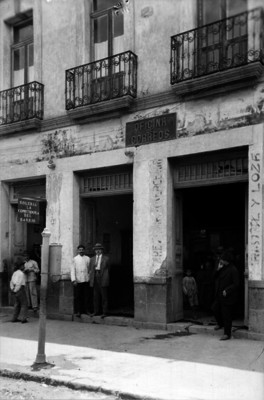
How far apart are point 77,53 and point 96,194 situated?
3650 mm

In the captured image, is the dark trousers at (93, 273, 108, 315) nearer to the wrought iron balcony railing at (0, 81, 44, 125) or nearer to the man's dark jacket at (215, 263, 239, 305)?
the man's dark jacket at (215, 263, 239, 305)

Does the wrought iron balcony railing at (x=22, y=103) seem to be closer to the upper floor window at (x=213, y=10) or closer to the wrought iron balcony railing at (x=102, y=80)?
the wrought iron balcony railing at (x=102, y=80)

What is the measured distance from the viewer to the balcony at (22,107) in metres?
12.8

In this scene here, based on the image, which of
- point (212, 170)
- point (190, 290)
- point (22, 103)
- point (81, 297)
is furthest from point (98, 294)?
point (22, 103)

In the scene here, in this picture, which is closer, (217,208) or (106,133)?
(106,133)

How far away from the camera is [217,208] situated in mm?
14156

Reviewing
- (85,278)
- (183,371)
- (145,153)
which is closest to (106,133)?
(145,153)

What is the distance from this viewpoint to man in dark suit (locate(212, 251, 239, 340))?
355 inches

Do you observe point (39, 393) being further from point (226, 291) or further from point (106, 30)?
point (106, 30)

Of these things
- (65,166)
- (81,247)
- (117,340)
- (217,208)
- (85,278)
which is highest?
(65,166)

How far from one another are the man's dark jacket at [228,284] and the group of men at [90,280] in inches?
129

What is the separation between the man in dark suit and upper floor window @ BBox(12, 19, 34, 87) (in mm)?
7770

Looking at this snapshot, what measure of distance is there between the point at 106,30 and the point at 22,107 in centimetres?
321

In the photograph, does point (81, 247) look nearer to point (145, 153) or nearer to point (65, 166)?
point (65, 166)
